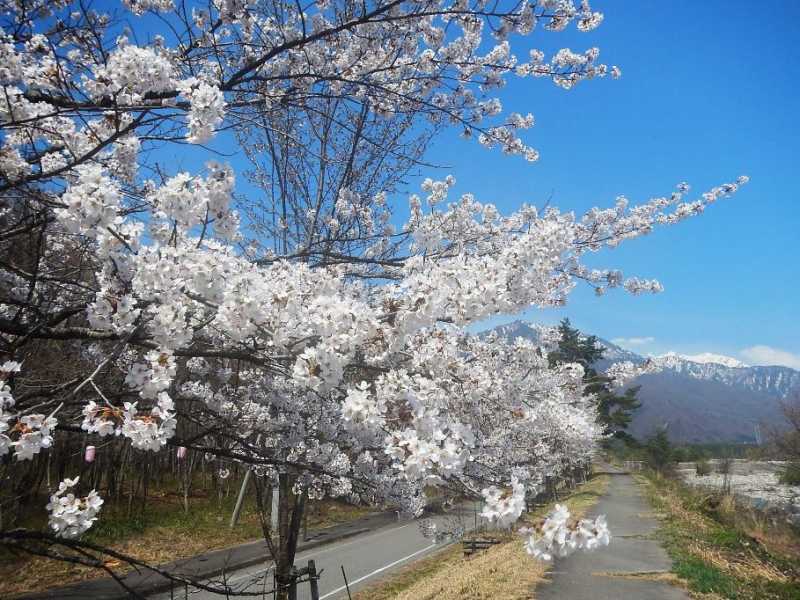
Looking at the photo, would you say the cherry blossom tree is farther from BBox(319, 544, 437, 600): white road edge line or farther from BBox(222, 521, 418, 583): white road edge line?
BBox(222, 521, 418, 583): white road edge line

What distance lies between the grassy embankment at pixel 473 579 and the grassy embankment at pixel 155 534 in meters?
5.92

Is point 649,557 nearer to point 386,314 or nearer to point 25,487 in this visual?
point 386,314

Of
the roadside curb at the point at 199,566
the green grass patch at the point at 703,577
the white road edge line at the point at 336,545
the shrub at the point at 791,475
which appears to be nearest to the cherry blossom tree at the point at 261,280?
the roadside curb at the point at 199,566

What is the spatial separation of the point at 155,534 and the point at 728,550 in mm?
15338

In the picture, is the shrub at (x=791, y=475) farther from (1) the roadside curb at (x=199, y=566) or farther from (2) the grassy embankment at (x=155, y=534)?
(2) the grassy embankment at (x=155, y=534)

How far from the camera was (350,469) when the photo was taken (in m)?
5.18

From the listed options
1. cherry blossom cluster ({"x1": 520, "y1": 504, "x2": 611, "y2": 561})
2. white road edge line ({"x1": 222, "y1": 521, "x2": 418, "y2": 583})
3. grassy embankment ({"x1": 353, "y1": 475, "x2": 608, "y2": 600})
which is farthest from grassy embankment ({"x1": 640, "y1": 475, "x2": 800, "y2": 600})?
white road edge line ({"x1": 222, "y1": 521, "x2": 418, "y2": 583})

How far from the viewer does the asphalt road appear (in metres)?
11.1

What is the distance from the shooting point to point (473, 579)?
9.90 metres

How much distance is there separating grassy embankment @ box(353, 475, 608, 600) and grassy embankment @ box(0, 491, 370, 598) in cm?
592

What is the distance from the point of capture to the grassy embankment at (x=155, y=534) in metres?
11.3

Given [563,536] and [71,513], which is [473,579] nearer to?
[563,536]

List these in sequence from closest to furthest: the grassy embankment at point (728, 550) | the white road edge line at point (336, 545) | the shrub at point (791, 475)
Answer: the grassy embankment at point (728, 550), the white road edge line at point (336, 545), the shrub at point (791, 475)

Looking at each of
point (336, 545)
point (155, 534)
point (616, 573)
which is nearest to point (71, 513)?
point (616, 573)
